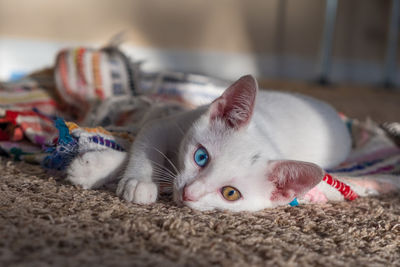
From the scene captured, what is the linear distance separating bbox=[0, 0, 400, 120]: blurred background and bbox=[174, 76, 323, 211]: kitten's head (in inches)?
84.0

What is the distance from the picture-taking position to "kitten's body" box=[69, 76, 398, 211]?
896mm

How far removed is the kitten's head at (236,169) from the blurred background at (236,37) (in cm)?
213

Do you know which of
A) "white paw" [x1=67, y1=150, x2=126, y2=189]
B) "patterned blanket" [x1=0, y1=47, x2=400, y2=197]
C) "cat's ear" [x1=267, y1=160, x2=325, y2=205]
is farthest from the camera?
"patterned blanket" [x1=0, y1=47, x2=400, y2=197]

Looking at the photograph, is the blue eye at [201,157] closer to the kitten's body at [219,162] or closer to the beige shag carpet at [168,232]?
the kitten's body at [219,162]

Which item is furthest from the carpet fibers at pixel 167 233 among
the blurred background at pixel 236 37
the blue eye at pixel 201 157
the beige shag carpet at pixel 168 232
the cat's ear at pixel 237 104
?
the blurred background at pixel 236 37

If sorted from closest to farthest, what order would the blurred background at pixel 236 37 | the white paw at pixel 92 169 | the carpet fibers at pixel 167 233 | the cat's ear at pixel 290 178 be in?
the carpet fibers at pixel 167 233, the cat's ear at pixel 290 178, the white paw at pixel 92 169, the blurred background at pixel 236 37

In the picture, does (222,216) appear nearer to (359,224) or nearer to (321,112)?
(359,224)

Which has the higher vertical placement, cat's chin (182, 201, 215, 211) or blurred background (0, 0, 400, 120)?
blurred background (0, 0, 400, 120)

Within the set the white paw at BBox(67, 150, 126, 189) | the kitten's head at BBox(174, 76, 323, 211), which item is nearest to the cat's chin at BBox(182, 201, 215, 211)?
the kitten's head at BBox(174, 76, 323, 211)

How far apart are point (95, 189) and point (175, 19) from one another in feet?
9.51

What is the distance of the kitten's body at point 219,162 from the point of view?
896mm

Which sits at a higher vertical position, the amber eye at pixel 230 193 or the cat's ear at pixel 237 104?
the cat's ear at pixel 237 104

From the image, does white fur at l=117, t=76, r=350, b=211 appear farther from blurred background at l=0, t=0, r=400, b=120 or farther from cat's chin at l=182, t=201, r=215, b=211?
blurred background at l=0, t=0, r=400, b=120

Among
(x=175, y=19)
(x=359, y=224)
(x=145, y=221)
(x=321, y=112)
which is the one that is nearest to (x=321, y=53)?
(x=175, y=19)
